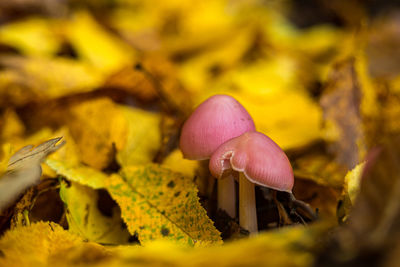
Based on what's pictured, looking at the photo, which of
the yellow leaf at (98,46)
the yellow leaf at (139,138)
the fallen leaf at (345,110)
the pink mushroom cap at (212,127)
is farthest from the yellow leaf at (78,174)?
the yellow leaf at (98,46)

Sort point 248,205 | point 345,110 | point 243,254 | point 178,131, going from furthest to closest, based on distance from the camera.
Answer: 1. point 345,110
2. point 178,131
3. point 248,205
4. point 243,254

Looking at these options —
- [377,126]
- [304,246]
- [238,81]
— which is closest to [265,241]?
[304,246]

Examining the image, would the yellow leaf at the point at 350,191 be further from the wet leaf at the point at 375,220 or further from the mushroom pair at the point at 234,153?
the wet leaf at the point at 375,220

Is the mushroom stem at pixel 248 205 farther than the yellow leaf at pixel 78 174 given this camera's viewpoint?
No

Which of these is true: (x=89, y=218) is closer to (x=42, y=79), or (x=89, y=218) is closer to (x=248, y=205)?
(x=248, y=205)

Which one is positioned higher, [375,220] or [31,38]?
[31,38]

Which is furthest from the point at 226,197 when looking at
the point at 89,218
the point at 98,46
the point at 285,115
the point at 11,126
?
the point at 98,46
